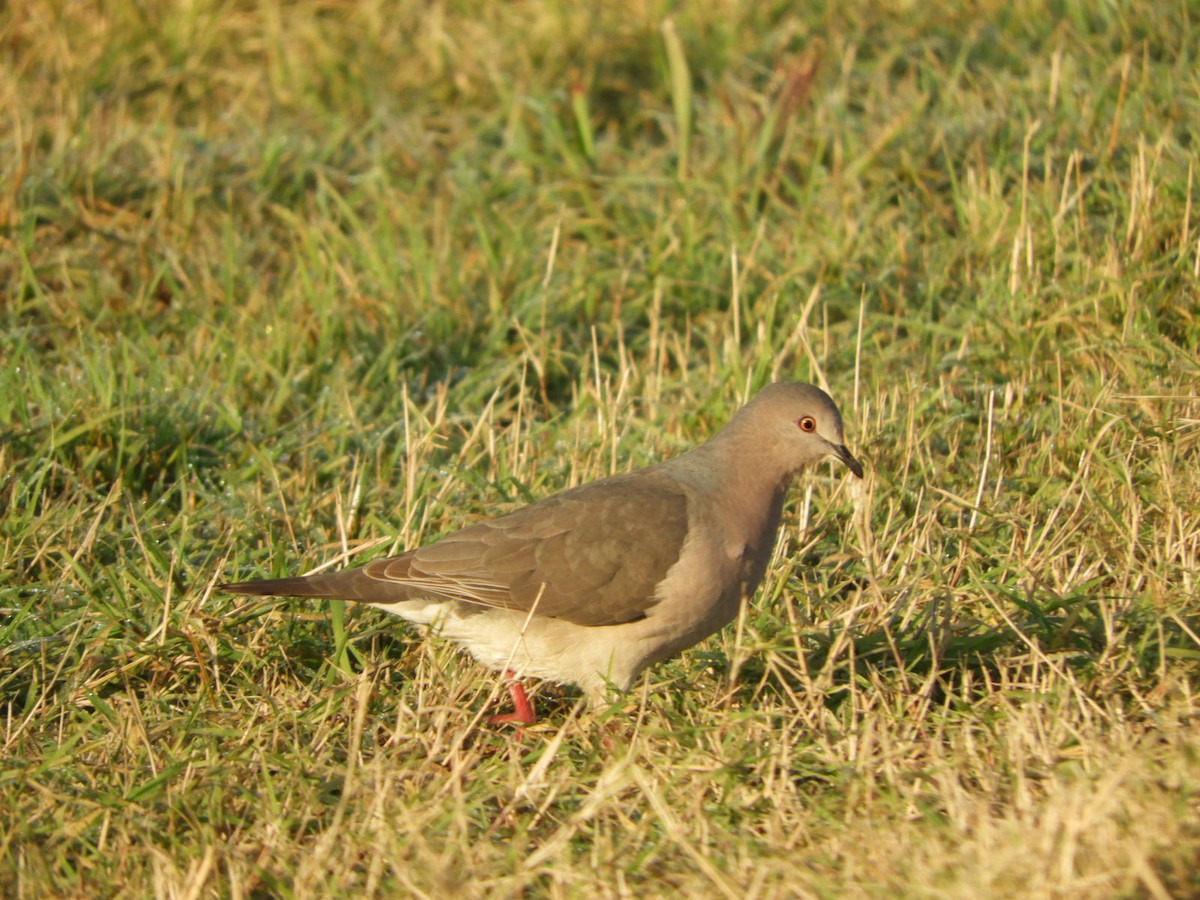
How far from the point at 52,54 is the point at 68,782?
17.0ft

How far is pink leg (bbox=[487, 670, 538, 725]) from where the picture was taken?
13.5ft

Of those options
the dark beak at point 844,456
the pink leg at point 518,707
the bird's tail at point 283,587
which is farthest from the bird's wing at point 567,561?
the dark beak at point 844,456

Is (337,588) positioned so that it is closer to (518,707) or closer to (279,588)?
(279,588)

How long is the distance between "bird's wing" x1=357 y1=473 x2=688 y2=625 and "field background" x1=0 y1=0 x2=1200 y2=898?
316 millimetres

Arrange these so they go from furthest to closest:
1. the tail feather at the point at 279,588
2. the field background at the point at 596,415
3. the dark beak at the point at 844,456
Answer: the dark beak at the point at 844,456
the tail feather at the point at 279,588
the field background at the point at 596,415

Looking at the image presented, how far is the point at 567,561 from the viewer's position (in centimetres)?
415

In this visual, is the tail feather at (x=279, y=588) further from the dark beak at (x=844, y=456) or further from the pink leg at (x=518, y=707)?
the dark beak at (x=844, y=456)

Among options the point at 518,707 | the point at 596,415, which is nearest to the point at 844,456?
the point at 518,707

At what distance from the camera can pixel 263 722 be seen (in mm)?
4047

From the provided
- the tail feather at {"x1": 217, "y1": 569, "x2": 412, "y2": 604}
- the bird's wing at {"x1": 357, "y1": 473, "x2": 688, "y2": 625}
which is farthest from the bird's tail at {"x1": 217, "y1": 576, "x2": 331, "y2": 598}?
the bird's wing at {"x1": 357, "y1": 473, "x2": 688, "y2": 625}

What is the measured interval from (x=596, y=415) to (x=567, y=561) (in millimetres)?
1582

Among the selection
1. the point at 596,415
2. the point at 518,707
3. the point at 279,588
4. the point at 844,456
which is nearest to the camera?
the point at 279,588

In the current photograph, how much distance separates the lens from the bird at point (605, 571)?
159 inches

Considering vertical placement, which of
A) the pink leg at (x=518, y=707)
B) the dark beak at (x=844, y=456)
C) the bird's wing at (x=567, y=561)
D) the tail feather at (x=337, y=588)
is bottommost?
the pink leg at (x=518, y=707)
